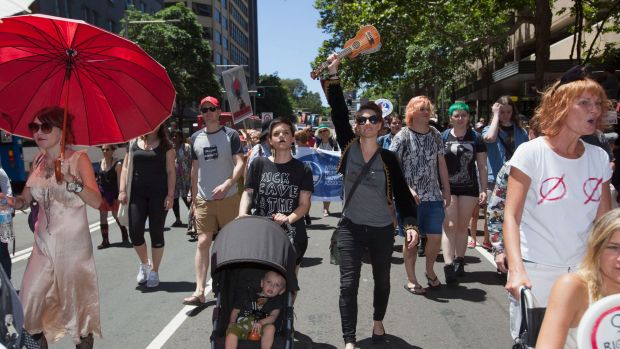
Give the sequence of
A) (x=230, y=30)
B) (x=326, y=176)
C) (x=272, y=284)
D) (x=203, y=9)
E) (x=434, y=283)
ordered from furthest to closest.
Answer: (x=230, y=30) → (x=203, y=9) → (x=326, y=176) → (x=434, y=283) → (x=272, y=284)

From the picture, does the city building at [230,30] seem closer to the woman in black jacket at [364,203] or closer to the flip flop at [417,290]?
the flip flop at [417,290]

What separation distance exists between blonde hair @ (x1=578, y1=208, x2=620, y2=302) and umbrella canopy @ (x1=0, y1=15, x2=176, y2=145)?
2.84 metres

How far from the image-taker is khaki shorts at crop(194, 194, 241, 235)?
18.6ft

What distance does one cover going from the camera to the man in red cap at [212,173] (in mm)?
5621

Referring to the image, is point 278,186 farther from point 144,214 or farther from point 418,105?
point 144,214

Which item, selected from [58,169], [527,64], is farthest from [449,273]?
[527,64]

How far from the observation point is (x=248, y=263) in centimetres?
351

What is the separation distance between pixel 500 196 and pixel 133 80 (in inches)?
99.5

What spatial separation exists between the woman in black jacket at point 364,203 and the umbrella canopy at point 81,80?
4.53ft

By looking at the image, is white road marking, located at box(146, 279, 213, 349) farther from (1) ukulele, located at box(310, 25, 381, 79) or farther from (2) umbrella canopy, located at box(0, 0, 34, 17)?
(2) umbrella canopy, located at box(0, 0, 34, 17)

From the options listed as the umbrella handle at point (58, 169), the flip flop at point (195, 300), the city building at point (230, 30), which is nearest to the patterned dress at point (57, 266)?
the umbrella handle at point (58, 169)

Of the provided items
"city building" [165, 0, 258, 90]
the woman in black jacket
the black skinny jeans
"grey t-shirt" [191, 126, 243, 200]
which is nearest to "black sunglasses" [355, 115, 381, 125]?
the woman in black jacket

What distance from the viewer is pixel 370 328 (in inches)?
196

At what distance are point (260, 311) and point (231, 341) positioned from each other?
284 millimetres
